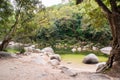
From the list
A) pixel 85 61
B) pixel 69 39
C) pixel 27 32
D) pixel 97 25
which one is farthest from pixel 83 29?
pixel 97 25

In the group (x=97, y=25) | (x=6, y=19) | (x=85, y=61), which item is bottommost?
(x=85, y=61)

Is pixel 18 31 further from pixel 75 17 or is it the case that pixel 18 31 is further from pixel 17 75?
pixel 75 17

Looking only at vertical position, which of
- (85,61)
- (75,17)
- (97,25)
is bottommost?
(85,61)

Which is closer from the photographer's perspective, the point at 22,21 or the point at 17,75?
the point at 17,75

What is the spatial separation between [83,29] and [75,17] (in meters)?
3.30

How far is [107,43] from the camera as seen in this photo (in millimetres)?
31375

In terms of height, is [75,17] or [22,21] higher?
[75,17]

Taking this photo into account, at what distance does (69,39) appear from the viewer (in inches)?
1417

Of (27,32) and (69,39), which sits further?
(69,39)

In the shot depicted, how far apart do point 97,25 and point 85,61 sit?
22.2 feet

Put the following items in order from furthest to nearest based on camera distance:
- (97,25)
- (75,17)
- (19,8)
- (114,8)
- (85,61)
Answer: (75,17)
(85,61)
(19,8)
(97,25)
(114,8)

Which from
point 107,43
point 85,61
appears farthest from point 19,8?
point 107,43

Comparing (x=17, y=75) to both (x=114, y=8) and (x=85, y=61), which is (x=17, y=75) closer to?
(x=114, y=8)

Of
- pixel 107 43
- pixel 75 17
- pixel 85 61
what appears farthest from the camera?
pixel 75 17
